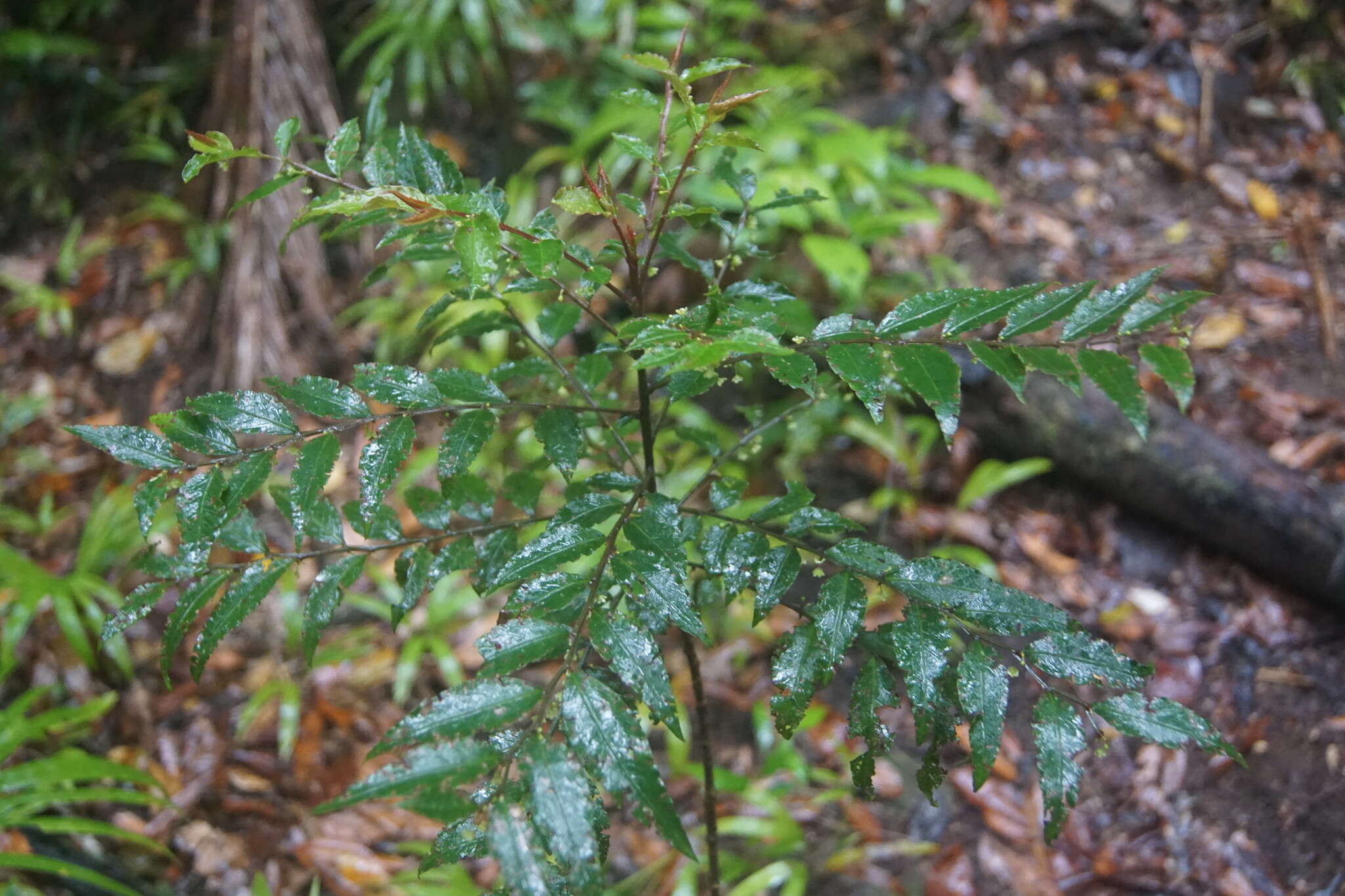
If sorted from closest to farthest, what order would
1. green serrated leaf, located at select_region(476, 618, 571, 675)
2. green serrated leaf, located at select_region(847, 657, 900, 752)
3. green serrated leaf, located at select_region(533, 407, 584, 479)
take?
1. green serrated leaf, located at select_region(476, 618, 571, 675)
2. green serrated leaf, located at select_region(847, 657, 900, 752)
3. green serrated leaf, located at select_region(533, 407, 584, 479)

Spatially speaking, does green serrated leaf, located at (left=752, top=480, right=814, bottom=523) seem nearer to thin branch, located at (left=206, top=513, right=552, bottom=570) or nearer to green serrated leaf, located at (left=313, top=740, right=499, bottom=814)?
thin branch, located at (left=206, top=513, right=552, bottom=570)

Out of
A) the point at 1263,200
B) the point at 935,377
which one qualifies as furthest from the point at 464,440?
the point at 1263,200

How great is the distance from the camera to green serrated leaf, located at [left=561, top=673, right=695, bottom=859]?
0.67 m

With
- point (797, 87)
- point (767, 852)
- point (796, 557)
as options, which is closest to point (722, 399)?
point (797, 87)

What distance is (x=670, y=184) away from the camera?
2.91 feet

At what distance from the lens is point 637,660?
0.76 metres

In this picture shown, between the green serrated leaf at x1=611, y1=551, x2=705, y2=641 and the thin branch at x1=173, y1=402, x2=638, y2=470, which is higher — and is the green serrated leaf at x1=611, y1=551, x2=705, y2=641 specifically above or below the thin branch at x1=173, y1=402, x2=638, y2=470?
below

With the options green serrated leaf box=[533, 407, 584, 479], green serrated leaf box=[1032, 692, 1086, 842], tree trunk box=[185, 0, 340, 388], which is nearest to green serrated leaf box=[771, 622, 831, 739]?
green serrated leaf box=[1032, 692, 1086, 842]

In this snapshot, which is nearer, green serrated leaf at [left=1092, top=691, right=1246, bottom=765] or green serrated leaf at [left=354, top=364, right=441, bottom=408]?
green serrated leaf at [left=1092, top=691, right=1246, bottom=765]

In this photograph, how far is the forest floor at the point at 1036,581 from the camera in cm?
210

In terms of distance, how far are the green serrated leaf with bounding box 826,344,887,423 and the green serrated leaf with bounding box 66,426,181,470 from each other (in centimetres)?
72

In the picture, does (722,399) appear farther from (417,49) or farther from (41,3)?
(41,3)

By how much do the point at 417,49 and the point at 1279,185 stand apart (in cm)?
388

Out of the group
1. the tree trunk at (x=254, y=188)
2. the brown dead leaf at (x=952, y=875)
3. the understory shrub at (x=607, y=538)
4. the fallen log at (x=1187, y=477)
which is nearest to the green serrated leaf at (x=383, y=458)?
the understory shrub at (x=607, y=538)
